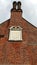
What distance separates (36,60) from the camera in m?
24.6

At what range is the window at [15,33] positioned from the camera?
27.5 metres

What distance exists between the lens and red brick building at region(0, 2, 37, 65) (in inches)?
971

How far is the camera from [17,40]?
88.7ft

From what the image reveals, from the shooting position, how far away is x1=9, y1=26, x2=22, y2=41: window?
27453 millimetres

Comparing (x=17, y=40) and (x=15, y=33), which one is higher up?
(x=15, y=33)

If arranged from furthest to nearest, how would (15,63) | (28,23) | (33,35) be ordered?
(28,23) < (33,35) < (15,63)

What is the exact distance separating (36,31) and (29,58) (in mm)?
6059

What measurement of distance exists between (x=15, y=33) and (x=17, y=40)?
1.63 meters

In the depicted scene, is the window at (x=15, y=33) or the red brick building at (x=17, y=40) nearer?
the red brick building at (x=17, y=40)

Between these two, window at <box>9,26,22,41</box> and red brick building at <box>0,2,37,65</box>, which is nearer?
red brick building at <box>0,2,37,65</box>

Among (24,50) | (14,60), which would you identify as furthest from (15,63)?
(24,50)

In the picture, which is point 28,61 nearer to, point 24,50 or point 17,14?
point 24,50

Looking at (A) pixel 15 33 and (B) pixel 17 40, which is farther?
(A) pixel 15 33

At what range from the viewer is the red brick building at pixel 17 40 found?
2467 cm
